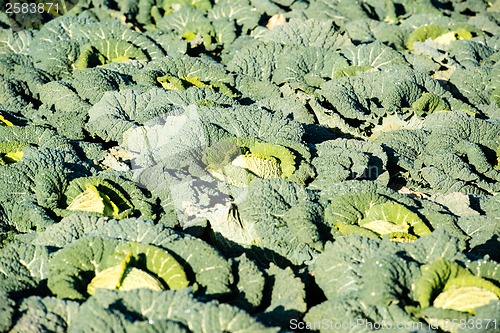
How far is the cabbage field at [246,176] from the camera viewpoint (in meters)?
3.91

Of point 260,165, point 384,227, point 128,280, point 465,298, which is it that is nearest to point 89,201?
point 128,280

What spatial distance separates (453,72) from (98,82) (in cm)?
449

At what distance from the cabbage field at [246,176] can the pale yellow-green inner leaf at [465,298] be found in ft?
0.04

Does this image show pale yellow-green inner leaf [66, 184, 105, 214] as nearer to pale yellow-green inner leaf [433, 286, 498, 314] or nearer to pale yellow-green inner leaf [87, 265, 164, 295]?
pale yellow-green inner leaf [87, 265, 164, 295]

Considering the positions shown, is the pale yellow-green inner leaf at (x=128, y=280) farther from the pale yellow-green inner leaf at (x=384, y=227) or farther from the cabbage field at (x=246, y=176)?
the pale yellow-green inner leaf at (x=384, y=227)

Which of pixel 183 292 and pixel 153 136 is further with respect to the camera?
pixel 153 136

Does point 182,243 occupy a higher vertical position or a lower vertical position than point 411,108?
higher

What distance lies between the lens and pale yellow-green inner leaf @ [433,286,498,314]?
3914mm

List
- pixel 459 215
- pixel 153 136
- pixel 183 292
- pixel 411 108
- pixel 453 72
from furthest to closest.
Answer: pixel 453 72 → pixel 411 108 → pixel 153 136 → pixel 459 215 → pixel 183 292

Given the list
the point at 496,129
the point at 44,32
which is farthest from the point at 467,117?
the point at 44,32

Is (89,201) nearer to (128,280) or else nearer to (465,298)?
(128,280)

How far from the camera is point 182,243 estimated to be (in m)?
4.27

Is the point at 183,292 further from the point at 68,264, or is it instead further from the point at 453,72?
the point at 453,72

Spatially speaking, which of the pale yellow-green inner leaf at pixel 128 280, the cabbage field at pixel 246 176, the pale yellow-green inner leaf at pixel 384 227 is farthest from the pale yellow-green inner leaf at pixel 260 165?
the pale yellow-green inner leaf at pixel 128 280
